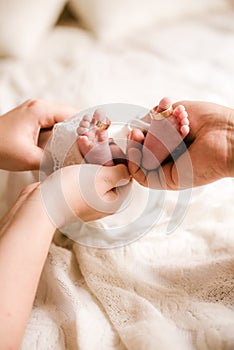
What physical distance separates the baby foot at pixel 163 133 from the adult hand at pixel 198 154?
0.02 m

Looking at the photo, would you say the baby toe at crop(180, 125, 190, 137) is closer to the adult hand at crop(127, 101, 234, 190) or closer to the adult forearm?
the adult hand at crop(127, 101, 234, 190)

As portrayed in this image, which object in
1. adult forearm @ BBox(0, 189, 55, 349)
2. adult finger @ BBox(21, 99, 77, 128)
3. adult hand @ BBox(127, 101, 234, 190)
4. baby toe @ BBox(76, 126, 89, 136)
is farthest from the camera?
adult finger @ BBox(21, 99, 77, 128)

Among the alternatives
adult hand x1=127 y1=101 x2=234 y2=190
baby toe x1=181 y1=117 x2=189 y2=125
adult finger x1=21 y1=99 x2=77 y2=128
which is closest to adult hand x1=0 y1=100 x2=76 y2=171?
adult finger x1=21 y1=99 x2=77 y2=128

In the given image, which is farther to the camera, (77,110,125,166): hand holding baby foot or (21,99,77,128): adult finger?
(21,99,77,128): adult finger

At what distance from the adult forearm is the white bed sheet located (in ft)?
0.28

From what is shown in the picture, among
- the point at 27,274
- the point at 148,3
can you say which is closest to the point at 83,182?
the point at 27,274

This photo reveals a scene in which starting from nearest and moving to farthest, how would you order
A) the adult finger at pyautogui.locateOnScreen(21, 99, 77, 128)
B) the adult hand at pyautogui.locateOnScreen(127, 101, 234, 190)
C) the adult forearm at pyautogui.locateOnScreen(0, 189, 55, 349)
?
1. the adult forearm at pyautogui.locateOnScreen(0, 189, 55, 349)
2. the adult hand at pyautogui.locateOnScreen(127, 101, 234, 190)
3. the adult finger at pyautogui.locateOnScreen(21, 99, 77, 128)

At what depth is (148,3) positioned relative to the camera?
60.4 inches

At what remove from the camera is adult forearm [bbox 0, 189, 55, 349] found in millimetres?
788

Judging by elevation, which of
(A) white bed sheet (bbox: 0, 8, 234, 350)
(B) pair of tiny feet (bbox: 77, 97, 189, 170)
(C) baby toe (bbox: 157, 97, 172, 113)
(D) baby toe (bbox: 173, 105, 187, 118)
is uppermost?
(C) baby toe (bbox: 157, 97, 172, 113)

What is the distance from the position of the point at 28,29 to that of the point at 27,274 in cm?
85

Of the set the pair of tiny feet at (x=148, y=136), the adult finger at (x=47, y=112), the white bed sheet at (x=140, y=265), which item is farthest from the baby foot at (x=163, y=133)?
the adult finger at (x=47, y=112)

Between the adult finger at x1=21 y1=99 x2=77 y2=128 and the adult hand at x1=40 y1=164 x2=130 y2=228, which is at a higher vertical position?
the adult finger at x1=21 y1=99 x2=77 y2=128

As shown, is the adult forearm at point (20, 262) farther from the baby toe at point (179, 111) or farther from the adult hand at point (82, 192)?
the baby toe at point (179, 111)
